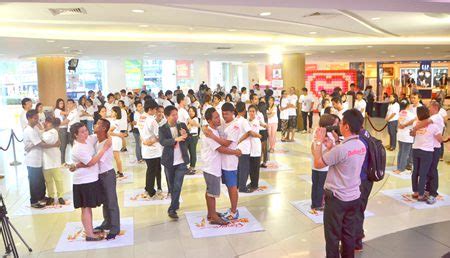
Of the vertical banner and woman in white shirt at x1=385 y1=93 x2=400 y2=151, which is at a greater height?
the vertical banner

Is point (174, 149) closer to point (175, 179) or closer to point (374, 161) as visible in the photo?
point (175, 179)

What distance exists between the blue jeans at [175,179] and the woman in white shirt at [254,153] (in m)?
1.62

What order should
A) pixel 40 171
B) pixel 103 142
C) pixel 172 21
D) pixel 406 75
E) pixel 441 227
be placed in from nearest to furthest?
1. pixel 103 142
2. pixel 441 227
3. pixel 40 171
4. pixel 172 21
5. pixel 406 75

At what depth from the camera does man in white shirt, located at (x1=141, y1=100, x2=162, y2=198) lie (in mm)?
6422

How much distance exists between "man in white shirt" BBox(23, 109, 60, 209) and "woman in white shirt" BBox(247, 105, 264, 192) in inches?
118

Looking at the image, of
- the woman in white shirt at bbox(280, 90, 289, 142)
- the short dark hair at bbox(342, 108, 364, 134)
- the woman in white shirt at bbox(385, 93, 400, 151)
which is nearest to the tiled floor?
the short dark hair at bbox(342, 108, 364, 134)

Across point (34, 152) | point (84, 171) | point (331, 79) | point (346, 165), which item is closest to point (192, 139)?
point (34, 152)

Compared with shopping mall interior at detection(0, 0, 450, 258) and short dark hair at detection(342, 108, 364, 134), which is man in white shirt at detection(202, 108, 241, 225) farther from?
short dark hair at detection(342, 108, 364, 134)

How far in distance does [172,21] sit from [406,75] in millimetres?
22620

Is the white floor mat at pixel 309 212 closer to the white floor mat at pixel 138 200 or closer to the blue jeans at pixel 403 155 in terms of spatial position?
the white floor mat at pixel 138 200

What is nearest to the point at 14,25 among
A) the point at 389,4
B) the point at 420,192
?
the point at 389,4

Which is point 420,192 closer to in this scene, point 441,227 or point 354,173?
point 441,227

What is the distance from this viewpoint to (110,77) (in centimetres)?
2208

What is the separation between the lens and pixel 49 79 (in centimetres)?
1420
